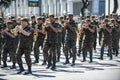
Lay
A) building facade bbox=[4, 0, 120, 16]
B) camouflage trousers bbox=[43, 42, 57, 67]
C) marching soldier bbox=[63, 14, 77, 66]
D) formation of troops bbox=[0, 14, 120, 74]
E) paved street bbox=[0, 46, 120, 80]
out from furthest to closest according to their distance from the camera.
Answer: building facade bbox=[4, 0, 120, 16] → marching soldier bbox=[63, 14, 77, 66] → camouflage trousers bbox=[43, 42, 57, 67] → formation of troops bbox=[0, 14, 120, 74] → paved street bbox=[0, 46, 120, 80]

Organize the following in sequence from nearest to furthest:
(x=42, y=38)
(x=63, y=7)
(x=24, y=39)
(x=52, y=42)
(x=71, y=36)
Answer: (x=24, y=39)
(x=52, y=42)
(x=71, y=36)
(x=42, y=38)
(x=63, y=7)

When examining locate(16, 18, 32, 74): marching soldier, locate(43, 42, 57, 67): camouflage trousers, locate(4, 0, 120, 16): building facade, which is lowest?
locate(43, 42, 57, 67): camouflage trousers

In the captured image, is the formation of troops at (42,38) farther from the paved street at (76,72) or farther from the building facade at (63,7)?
the building facade at (63,7)

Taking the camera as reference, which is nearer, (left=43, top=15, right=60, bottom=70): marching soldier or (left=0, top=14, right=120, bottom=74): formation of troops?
(left=0, top=14, right=120, bottom=74): formation of troops

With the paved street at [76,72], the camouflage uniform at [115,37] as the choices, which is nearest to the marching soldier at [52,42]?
the paved street at [76,72]

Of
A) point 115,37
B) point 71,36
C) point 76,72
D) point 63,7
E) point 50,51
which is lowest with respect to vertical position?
point 76,72

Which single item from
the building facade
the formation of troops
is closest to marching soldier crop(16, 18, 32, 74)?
the formation of troops

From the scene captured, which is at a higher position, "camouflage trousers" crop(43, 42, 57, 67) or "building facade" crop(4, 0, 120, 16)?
"building facade" crop(4, 0, 120, 16)

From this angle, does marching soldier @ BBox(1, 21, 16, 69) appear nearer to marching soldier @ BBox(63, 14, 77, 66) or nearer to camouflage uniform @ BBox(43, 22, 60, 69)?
camouflage uniform @ BBox(43, 22, 60, 69)

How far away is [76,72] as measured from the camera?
528 inches

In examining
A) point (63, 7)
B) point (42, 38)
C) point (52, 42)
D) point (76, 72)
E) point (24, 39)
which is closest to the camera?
point (24, 39)

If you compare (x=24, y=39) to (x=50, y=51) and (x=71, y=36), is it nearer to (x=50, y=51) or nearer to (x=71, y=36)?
(x=50, y=51)

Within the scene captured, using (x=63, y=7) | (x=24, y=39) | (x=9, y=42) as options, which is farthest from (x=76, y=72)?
(x=63, y=7)

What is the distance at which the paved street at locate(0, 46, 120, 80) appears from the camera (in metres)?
12.4
